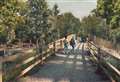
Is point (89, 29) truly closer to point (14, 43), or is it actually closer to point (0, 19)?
point (14, 43)

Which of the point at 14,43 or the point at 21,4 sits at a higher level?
the point at 21,4

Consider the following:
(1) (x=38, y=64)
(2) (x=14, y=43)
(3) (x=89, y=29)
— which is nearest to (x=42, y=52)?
A: (1) (x=38, y=64)

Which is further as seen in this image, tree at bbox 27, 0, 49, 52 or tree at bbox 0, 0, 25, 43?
tree at bbox 27, 0, 49, 52

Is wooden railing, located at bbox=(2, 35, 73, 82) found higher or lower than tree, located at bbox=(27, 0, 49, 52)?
lower

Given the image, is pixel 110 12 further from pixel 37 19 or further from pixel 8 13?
pixel 37 19

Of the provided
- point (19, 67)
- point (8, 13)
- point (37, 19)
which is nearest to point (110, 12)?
point (8, 13)

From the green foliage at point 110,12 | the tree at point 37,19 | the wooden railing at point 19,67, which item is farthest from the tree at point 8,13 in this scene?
the wooden railing at point 19,67

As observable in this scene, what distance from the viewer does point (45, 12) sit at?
349 ft

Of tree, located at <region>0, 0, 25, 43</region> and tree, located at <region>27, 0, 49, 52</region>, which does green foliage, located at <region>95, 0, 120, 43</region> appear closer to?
tree, located at <region>0, 0, 25, 43</region>

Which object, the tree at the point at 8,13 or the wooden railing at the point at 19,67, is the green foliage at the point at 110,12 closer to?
the tree at the point at 8,13

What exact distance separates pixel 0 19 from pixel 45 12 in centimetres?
3852

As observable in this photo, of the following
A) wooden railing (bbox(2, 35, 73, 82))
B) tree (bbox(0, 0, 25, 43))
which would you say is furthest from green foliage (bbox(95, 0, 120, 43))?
wooden railing (bbox(2, 35, 73, 82))

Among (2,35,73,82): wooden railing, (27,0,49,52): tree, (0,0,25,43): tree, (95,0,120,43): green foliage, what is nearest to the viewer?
(2,35,73,82): wooden railing

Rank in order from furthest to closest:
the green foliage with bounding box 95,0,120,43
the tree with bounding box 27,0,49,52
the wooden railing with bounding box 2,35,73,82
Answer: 1. the tree with bounding box 27,0,49,52
2. the green foliage with bounding box 95,0,120,43
3. the wooden railing with bounding box 2,35,73,82
